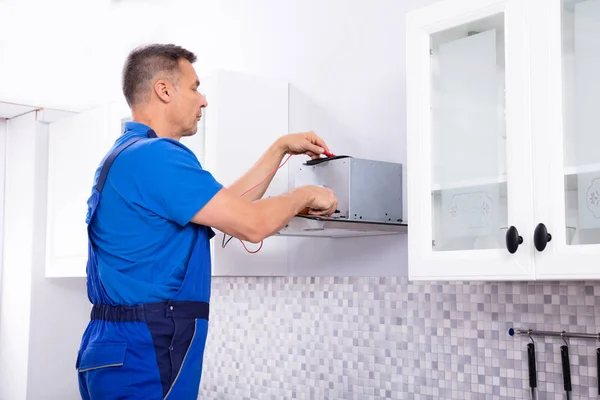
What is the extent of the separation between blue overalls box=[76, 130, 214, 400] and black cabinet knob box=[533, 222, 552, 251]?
0.84 meters

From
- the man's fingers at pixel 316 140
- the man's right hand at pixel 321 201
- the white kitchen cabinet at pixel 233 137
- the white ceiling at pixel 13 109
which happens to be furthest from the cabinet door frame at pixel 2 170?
the man's right hand at pixel 321 201

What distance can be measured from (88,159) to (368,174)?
1.52 metres

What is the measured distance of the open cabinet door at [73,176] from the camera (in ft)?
10.1

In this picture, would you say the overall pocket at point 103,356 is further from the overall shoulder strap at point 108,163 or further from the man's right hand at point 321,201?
the man's right hand at point 321,201

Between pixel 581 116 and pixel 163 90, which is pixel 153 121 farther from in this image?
pixel 581 116

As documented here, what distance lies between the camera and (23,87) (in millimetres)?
3543

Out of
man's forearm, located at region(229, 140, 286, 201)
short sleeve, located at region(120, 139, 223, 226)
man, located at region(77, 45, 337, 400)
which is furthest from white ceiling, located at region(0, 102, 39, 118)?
short sleeve, located at region(120, 139, 223, 226)

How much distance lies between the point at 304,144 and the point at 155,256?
585 mm

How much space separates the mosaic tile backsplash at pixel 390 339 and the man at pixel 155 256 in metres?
0.52

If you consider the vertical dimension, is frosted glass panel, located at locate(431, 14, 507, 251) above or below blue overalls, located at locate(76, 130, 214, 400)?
above

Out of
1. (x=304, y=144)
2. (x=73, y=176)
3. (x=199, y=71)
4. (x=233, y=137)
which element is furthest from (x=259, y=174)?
(x=73, y=176)

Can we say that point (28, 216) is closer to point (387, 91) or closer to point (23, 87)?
point (23, 87)

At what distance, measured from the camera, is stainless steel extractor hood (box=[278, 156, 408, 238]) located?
205 cm

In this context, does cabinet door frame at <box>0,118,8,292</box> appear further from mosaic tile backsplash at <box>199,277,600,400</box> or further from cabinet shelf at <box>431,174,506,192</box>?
cabinet shelf at <box>431,174,506,192</box>
